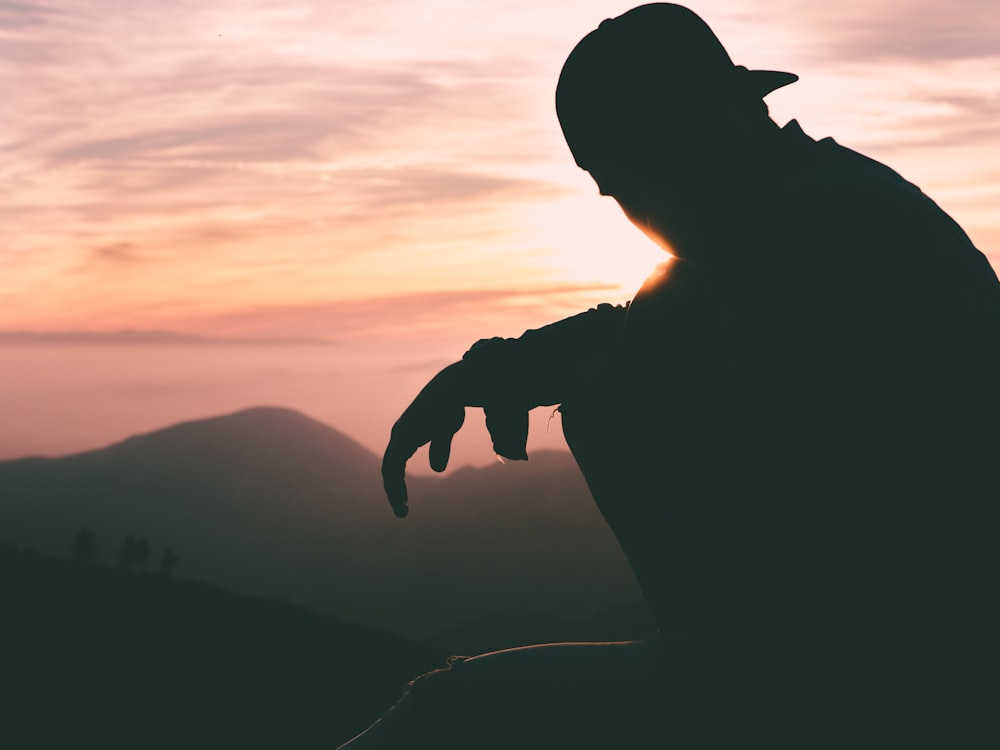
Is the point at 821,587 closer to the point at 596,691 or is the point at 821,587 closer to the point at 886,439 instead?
the point at 886,439

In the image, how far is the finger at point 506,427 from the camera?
2816 millimetres

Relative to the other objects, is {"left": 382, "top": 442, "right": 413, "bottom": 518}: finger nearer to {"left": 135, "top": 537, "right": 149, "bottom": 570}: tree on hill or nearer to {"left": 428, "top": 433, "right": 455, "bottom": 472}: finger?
{"left": 428, "top": 433, "right": 455, "bottom": 472}: finger

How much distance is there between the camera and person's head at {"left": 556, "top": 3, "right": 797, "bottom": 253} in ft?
7.67

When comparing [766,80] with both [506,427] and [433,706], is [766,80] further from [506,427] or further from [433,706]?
[433,706]

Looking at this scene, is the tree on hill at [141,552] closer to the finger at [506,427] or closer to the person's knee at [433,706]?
the finger at [506,427]

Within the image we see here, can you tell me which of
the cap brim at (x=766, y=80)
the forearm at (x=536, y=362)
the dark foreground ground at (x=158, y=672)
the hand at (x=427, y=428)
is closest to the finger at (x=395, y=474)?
the hand at (x=427, y=428)

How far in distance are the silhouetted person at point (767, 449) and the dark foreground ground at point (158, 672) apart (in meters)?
13.8

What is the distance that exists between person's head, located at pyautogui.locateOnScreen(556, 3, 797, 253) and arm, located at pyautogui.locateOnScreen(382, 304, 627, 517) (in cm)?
60

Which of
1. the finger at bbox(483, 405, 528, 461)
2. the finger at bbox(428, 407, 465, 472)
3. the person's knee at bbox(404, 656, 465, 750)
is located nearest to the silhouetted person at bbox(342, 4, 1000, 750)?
the person's knee at bbox(404, 656, 465, 750)

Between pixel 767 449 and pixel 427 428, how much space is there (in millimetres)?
1016

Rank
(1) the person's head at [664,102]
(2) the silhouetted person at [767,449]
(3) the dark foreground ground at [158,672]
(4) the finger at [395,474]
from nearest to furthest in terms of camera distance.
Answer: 1. (2) the silhouetted person at [767,449]
2. (1) the person's head at [664,102]
3. (4) the finger at [395,474]
4. (3) the dark foreground ground at [158,672]

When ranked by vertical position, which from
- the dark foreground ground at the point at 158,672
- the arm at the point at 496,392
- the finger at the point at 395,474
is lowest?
the dark foreground ground at the point at 158,672

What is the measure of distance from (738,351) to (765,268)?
0.19 meters

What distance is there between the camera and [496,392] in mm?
2881
